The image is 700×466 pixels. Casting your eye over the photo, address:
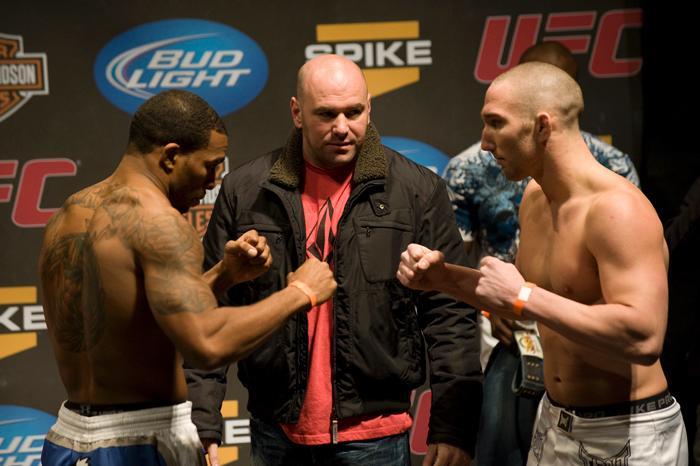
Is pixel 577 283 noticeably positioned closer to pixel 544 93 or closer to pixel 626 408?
pixel 626 408

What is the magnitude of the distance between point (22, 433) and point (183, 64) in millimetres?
1833

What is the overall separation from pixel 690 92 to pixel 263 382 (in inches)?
95.2

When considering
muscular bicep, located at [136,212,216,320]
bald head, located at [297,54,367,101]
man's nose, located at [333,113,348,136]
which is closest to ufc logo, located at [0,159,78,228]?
bald head, located at [297,54,367,101]

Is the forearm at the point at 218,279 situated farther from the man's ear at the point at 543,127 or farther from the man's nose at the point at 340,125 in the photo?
the man's ear at the point at 543,127

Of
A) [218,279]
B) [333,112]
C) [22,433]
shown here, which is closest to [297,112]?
[333,112]

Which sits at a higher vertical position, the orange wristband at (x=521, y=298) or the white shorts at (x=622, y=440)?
the orange wristband at (x=521, y=298)

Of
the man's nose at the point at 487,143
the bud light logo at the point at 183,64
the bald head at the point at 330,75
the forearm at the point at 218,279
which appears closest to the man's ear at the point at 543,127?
the man's nose at the point at 487,143

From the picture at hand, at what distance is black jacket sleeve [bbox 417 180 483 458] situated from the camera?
8.87ft

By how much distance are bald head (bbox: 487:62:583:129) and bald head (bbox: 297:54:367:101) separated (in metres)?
0.55

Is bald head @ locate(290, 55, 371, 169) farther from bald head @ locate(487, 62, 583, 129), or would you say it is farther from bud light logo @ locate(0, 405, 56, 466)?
bud light logo @ locate(0, 405, 56, 466)

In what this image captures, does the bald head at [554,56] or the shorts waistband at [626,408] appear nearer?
the shorts waistband at [626,408]

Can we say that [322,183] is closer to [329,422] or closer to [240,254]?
[240,254]

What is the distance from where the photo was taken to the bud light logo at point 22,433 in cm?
419

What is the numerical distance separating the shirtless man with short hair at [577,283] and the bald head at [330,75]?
494mm
